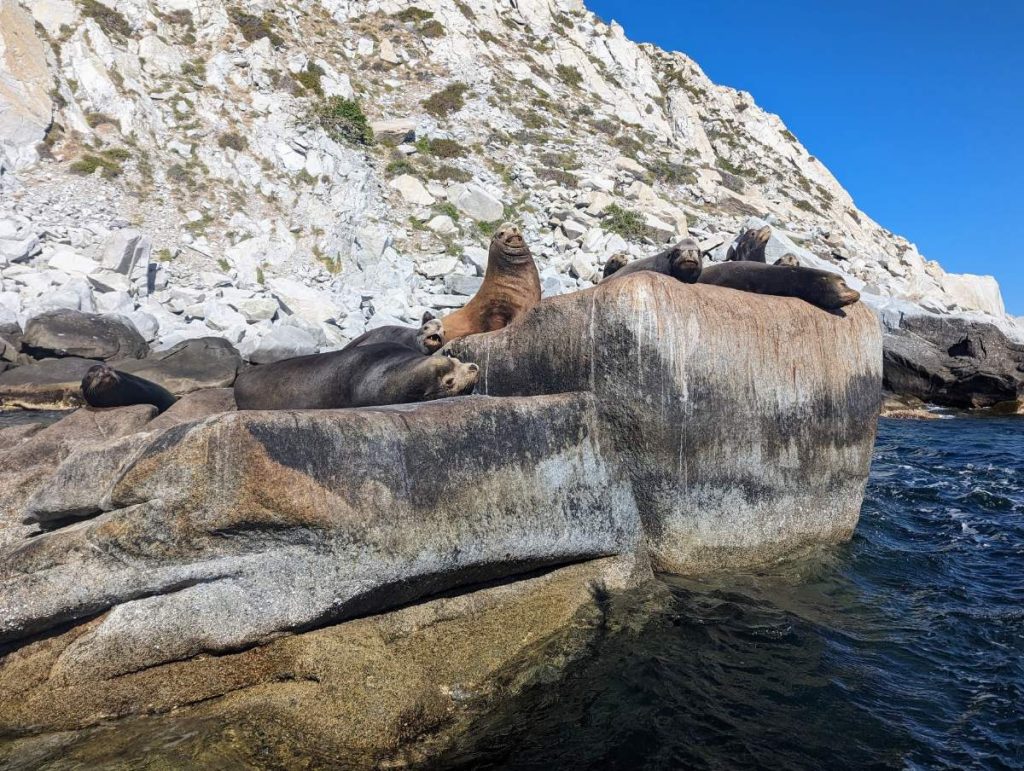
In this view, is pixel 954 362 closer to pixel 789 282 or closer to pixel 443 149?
pixel 789 282

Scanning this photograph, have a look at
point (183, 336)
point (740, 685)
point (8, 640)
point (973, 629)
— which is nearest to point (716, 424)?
point (740, 685)

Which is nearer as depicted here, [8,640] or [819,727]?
[8,640]

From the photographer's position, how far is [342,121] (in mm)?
32156

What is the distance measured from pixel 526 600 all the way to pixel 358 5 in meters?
46.6

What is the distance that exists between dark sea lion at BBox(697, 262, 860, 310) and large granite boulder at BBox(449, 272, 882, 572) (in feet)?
0.52

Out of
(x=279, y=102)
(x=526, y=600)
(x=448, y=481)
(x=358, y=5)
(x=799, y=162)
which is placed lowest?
(x=526, y=600)

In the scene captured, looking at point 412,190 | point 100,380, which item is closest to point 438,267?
point 412,190

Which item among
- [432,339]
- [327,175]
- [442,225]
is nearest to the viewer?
[432,339]

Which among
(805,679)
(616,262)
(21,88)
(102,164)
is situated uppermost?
(21,88)

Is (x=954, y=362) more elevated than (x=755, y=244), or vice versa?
(x=755, y=244)

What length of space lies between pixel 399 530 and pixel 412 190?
29.0 metres

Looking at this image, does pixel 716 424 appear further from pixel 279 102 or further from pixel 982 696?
pixel 279 102

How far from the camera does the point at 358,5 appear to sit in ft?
138

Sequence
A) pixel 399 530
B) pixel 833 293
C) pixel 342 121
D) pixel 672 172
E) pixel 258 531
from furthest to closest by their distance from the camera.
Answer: pixel 672 172 < pixel 342 121 < pixel 833 293 < pixel 399 530 < pixel 258 531
